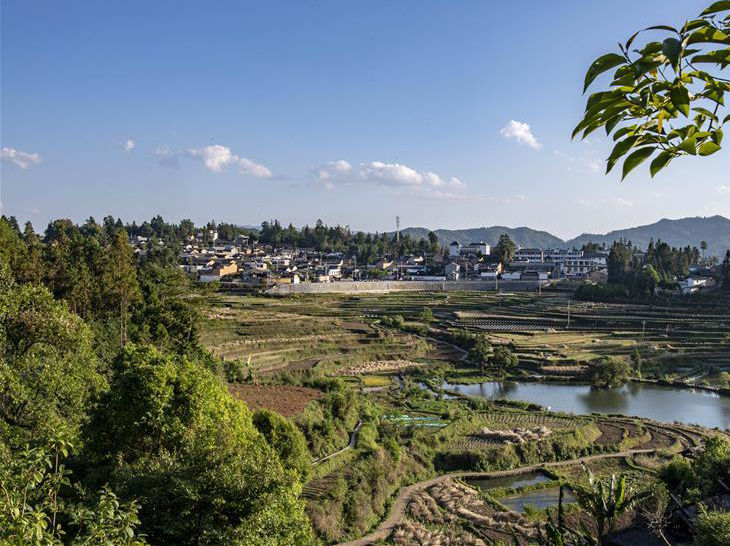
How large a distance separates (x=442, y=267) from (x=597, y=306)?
3049 cm

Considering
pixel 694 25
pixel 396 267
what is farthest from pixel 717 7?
pixel 396 267

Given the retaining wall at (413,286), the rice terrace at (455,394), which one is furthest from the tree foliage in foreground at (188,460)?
the retaining wall at (413,286)

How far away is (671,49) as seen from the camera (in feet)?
3.08

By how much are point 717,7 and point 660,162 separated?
0.30 metres

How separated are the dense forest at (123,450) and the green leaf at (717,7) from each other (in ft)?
9.78

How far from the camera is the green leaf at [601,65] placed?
1.05 meters

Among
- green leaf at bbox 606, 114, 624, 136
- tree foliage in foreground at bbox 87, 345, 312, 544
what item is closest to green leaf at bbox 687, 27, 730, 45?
green leaf at bbox 606, 114, 624, 136

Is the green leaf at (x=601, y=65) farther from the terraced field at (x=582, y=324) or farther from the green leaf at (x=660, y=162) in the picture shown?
the terraced field at (x=582, y=324)

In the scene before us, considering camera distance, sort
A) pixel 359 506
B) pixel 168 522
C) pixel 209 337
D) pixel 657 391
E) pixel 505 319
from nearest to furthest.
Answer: pixel 168 522, pixel 359 506, pixel 657 391, pixel 209 337, pixel 505 319

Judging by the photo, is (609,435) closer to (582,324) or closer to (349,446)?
(349,446)

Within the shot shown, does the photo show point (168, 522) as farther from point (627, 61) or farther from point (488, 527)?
point (488, 527)

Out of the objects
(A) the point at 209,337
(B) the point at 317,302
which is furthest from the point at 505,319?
(A) the point at 209,337

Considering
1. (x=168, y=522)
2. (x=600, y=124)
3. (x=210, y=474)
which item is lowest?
(x=168, y=522)

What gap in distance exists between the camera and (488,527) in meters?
12.3
